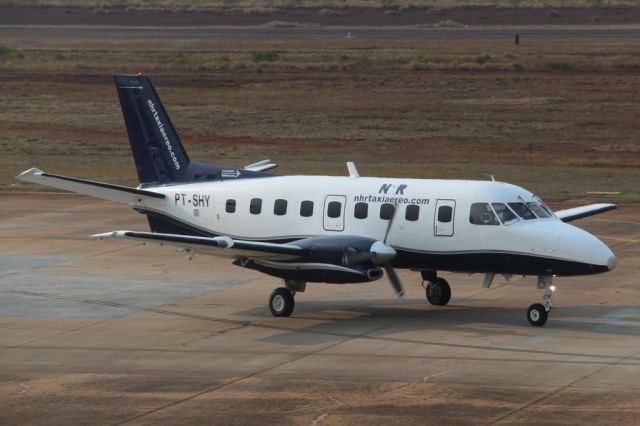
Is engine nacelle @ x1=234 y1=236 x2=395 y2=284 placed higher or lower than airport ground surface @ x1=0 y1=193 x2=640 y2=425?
higher

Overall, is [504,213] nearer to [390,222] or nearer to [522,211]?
[522,211]

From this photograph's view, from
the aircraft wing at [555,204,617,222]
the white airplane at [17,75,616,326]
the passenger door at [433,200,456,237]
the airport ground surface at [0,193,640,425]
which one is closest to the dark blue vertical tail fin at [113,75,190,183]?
the white airplane at [17,75,616,326]

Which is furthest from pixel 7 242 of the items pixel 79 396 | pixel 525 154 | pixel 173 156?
pixel 525 154

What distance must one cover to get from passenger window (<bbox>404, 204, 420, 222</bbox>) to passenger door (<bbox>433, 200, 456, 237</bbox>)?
1.40ft

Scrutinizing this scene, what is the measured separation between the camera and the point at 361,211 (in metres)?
28.1

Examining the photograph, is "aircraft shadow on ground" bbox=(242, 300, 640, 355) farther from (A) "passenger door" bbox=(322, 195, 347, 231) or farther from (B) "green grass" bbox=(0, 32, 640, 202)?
(B) "green grass" bbox=(0, 32, 640, 202)

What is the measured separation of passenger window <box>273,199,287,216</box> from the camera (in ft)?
95.0

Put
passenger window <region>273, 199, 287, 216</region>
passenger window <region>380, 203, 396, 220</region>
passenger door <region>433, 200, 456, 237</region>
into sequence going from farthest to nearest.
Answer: passenger window <region>273, 199, 287, 216</region>, passenger window <region>380, 203, 396, 220</region>, passenger door <region>433, 200, 456, 237</region>

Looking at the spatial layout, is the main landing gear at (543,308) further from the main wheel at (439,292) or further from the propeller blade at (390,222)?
the propeller blade at (390,222)

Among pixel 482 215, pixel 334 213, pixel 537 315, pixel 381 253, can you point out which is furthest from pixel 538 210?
pixel 334 213

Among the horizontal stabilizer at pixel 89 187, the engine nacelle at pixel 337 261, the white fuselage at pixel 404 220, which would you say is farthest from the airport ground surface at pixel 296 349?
the horizontal stabilizer at pixel 89 187

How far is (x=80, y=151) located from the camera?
205 ft

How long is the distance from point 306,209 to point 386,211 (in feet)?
6.26

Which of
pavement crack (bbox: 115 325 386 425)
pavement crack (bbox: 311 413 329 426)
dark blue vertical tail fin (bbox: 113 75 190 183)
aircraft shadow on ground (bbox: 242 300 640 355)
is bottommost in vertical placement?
pavement crack (bbox: 311 413 329 426)
